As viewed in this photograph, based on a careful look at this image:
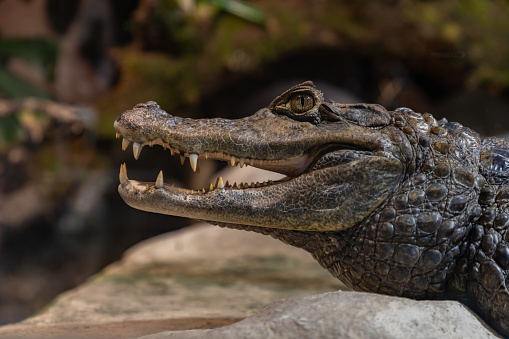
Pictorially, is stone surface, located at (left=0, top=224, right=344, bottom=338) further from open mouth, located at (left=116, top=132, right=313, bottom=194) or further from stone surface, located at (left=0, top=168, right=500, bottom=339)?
open mouth, located at (left=116, top=132, right=313, bottom=194)

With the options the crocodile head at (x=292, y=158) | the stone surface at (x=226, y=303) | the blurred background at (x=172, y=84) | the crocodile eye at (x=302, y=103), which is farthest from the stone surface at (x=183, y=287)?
the crocodile eye at (x=302, y=103)

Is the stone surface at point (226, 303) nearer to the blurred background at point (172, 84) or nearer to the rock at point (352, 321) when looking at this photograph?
the rock at point (352, 321)

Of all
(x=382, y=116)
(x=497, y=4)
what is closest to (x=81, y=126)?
(x=382, y=116)

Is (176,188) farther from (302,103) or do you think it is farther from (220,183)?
(302,103)

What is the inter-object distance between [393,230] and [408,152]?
0.41 metres

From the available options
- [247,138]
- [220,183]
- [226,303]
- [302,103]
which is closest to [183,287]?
[226,303]

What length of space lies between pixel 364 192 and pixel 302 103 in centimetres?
60

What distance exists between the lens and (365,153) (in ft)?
8.48

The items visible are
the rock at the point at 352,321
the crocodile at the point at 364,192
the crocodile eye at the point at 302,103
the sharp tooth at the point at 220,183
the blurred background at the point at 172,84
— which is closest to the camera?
the rock at the point at 352,321

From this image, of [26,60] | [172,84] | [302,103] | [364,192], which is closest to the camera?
[364,192]

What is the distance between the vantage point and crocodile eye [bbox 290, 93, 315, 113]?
9.01 ft

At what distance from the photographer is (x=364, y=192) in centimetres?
253

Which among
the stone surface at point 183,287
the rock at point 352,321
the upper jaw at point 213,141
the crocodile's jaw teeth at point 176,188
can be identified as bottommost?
the stone surface at point 183,287

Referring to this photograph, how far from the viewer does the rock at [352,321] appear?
1959 mm
